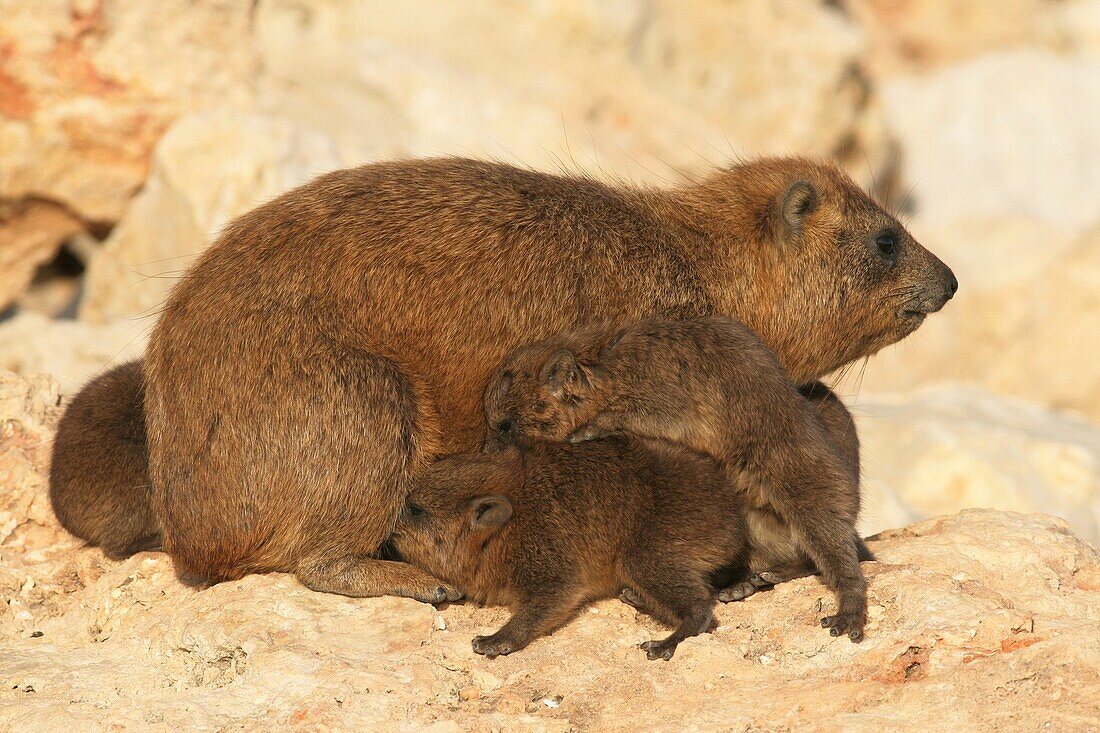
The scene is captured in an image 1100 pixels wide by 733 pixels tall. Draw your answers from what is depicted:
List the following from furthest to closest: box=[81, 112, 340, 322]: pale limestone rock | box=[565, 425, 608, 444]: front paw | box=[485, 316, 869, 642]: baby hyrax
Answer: box=[81, 112, 340, 322]: pale limestone rock
box=[565, 425, 608, 444]: front paw
box=[485, 316, 869, 642]: baby hyrax

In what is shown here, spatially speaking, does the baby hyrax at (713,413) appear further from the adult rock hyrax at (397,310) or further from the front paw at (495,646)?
the front paw at (495,646)

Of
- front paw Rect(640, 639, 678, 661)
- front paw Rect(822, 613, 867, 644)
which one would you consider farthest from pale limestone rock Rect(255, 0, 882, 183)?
front paw Rect(640, 639, 678, 661)

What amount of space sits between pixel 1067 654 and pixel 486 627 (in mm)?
2310

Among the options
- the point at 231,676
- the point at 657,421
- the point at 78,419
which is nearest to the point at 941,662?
the point at 657,421

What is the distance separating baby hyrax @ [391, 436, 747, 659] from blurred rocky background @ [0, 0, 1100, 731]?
0.15 meters

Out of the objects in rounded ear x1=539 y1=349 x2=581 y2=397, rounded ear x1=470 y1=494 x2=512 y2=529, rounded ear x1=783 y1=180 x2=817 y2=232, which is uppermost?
rounded ear x1=783 y1=180 x2=817 y2=232

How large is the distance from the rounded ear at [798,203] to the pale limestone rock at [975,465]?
142 inches

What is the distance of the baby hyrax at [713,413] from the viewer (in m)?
5.83

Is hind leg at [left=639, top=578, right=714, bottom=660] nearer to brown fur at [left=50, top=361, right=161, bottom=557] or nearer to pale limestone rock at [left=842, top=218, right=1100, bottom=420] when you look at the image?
brown fur at [left=50, top=361, right=161, bottom=557]

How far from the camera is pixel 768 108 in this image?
1659cm

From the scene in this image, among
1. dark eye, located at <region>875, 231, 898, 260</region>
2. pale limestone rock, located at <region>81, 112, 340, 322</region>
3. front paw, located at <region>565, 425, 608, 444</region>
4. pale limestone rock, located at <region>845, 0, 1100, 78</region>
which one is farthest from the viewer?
pale limestone rock, located at <region>845, 0, 1100, 78</region>

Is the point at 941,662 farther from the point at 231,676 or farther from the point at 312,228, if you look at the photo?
the point at 312,228

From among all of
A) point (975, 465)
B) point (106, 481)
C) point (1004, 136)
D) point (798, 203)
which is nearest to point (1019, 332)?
point (975, 465)

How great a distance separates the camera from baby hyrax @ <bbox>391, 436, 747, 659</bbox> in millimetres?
5625
